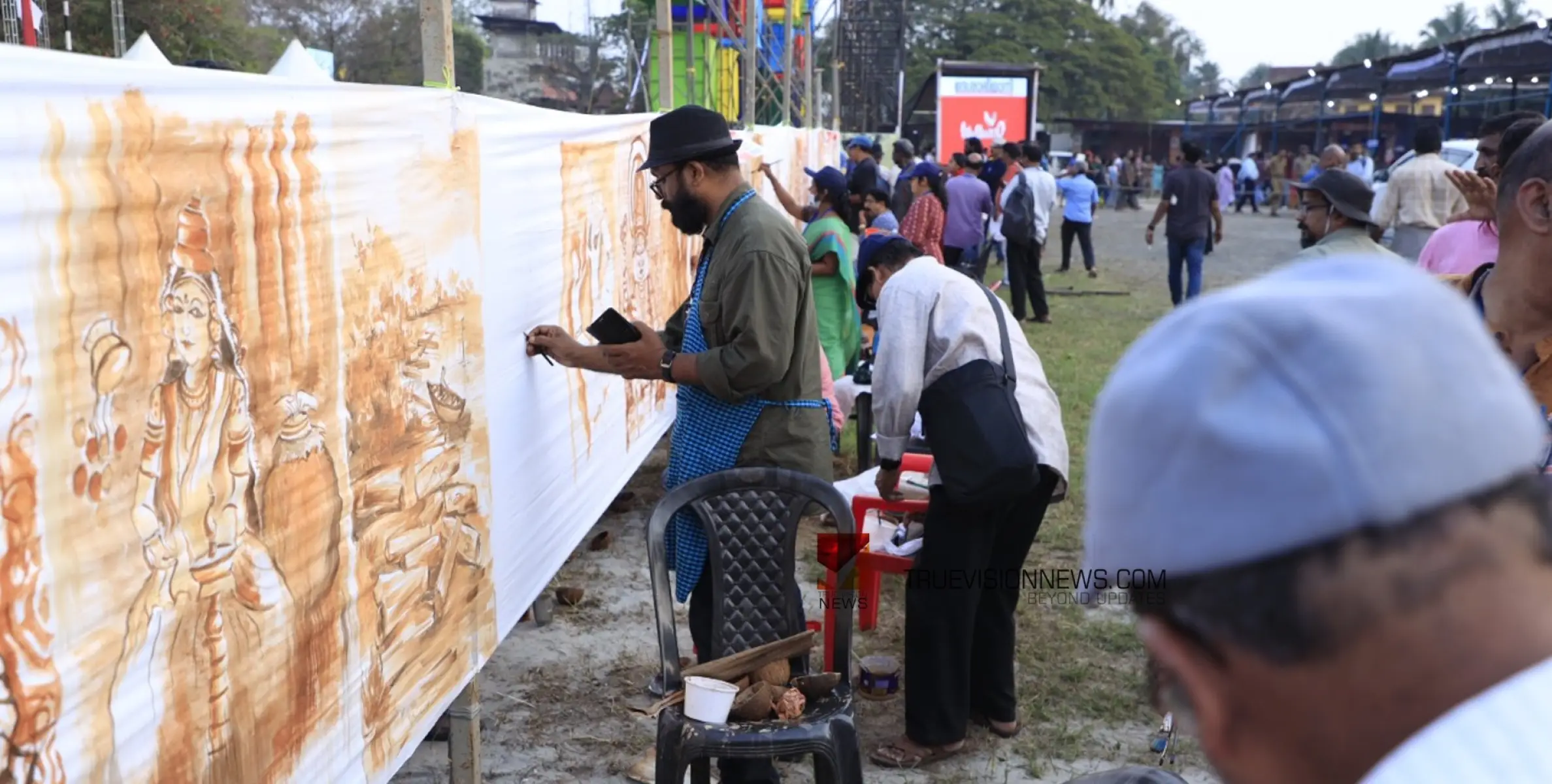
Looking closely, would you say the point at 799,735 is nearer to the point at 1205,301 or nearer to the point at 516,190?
the point at 516,190

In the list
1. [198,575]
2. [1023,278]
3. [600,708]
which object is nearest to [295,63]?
[600,708]

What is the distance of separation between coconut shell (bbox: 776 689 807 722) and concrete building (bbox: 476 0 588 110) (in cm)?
1344

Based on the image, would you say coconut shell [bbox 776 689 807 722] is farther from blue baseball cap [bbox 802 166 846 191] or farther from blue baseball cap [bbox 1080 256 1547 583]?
blue baseball cap [bbox 802 166 846 191]

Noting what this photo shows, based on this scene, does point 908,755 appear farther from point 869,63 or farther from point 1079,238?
point 869,63

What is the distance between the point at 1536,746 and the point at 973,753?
3768 millimetres

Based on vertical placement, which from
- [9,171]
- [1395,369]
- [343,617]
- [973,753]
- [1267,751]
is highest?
[9,171]

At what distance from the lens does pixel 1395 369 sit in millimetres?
741

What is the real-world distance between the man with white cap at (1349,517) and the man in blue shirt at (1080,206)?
52.3ft

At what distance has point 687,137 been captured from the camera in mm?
3607

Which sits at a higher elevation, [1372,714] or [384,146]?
[384,146]

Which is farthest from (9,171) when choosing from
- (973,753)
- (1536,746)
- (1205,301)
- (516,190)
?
(973,753)

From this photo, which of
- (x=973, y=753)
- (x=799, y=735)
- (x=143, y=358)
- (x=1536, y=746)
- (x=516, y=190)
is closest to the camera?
(x=1536, y=746)

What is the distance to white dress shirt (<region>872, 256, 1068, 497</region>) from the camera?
396cm

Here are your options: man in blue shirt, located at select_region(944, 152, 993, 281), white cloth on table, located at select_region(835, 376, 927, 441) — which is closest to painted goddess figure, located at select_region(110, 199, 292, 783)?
white cloth on table, located at select_region(835, 376, 927, 441)
